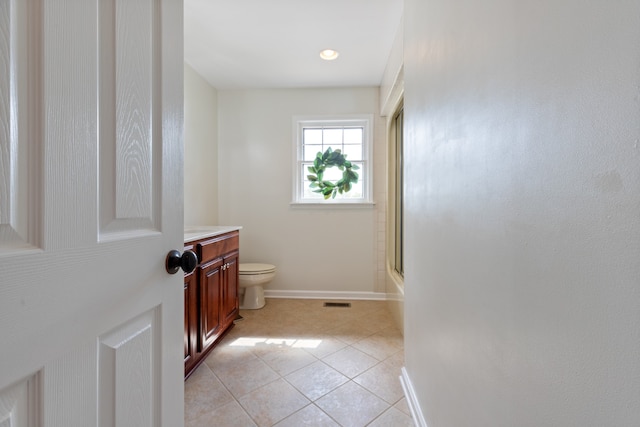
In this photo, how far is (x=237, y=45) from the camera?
255cm

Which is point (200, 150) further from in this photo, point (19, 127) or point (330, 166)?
point (19, 127)

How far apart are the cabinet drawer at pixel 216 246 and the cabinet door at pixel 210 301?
58 mm

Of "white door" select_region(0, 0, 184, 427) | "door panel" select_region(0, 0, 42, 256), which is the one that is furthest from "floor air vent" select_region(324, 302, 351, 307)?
"door panel" select_region(0, 0, 42, 256)

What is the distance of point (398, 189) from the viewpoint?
3027 millimetres

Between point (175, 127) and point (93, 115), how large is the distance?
0.88 feet

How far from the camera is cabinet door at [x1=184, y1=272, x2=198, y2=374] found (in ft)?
5.83

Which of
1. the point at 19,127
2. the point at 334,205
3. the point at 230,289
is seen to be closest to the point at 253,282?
the point at 230,289

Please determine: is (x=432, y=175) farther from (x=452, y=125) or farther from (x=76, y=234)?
(x=76, y=234)

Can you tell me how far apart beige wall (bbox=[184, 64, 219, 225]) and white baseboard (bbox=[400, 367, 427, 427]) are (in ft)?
7.64

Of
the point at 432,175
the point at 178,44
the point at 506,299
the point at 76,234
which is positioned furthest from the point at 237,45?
the point at 506,299

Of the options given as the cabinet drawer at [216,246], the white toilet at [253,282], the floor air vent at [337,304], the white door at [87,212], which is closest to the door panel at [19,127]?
the white door at [87,212]

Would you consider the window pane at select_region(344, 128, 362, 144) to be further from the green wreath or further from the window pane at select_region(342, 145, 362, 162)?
the green wreath

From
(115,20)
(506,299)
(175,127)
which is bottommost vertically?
(506,299)

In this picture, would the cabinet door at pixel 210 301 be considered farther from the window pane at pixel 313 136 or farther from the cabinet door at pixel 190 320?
the window pane at pixel 313 136
